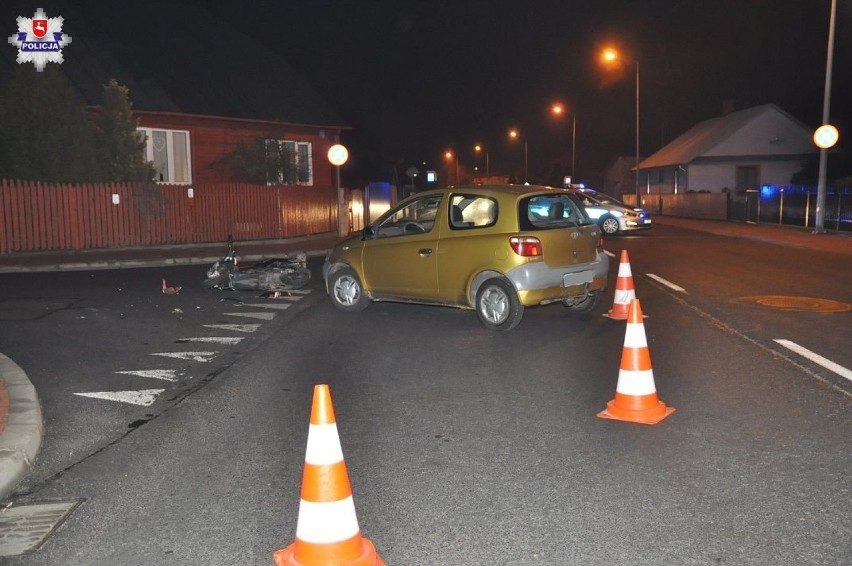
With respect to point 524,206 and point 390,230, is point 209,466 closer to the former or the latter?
point 524,206

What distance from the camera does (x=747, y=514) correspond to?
4.24m

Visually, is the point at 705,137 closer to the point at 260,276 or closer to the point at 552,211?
the point at 260,276

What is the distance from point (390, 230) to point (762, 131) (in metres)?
46.9

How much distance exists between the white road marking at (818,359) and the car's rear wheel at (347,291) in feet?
17.2

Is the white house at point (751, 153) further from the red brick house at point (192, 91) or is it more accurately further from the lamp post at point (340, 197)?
the lamp post at point (340, 197)

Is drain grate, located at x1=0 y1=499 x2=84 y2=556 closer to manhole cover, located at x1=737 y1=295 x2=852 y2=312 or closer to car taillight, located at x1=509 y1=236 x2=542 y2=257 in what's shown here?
car taillight, located at x1=509 y1=236 x2=542 y2=257

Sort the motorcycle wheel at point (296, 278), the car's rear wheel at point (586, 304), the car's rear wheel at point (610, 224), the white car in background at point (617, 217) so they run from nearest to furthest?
the car's rear wheel at point (586, 304) → the motorcycle wheel at point (296, 278) → the white car in background at point (617, 217) → the car's rear wheel at point (610, 224)

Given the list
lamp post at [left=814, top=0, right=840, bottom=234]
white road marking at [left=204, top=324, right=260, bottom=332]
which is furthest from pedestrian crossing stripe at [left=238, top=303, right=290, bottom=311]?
lamp post at [left=814, top=0, right=840, bottom=234]

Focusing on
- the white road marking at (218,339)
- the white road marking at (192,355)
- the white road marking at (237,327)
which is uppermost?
the white road marking at (237,327)

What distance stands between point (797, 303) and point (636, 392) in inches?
256

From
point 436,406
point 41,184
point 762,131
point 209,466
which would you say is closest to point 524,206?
point 436,406

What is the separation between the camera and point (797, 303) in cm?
1147

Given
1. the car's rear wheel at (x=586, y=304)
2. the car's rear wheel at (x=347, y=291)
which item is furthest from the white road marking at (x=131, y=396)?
the car's rear wheel at (x=586, y=304)

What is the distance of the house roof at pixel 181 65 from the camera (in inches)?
1064
